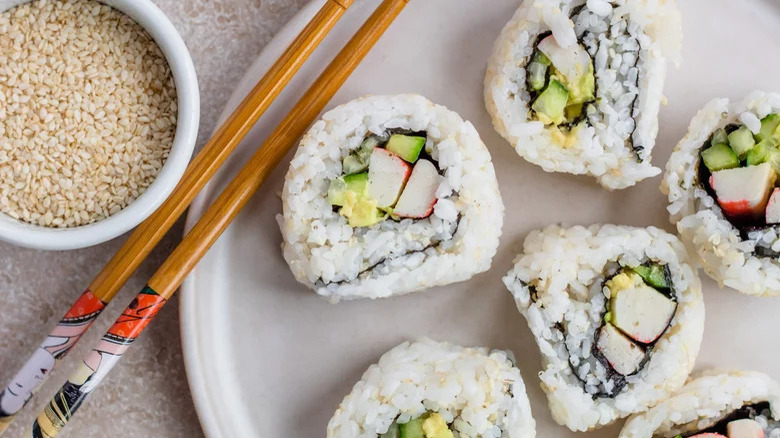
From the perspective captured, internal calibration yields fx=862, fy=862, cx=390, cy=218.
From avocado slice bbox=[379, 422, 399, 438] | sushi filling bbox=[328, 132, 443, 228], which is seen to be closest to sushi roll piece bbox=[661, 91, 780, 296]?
sushi filling bbox=[328, 132, 443, 228]

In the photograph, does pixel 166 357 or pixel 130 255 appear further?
pixel 166 357

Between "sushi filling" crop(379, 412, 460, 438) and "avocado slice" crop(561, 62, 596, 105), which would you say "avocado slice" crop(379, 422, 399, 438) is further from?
"avocado slice" crop(561, 62, 596, 105)

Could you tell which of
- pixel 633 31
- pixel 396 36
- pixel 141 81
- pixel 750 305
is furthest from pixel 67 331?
pixel 750 305

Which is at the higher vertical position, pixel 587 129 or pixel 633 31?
pixel 633 31

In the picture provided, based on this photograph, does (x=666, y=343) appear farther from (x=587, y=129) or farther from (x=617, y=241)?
(x=587, y=129)

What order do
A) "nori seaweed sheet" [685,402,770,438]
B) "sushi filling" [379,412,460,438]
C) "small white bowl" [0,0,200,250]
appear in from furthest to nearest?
"nori seaweed sheet" [685,402,770,438] < "sushi filling" [379,412,460,438] < "small white bowl" [0,0,200,250]

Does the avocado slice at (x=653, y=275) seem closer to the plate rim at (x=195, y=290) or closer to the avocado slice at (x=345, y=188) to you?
the avocado slice at (x=345, y=188)

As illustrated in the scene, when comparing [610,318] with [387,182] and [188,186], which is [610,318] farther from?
[188,186]

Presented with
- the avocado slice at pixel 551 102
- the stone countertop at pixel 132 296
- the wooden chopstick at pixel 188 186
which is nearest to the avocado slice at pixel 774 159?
the avocado slice at pixel 551 102
